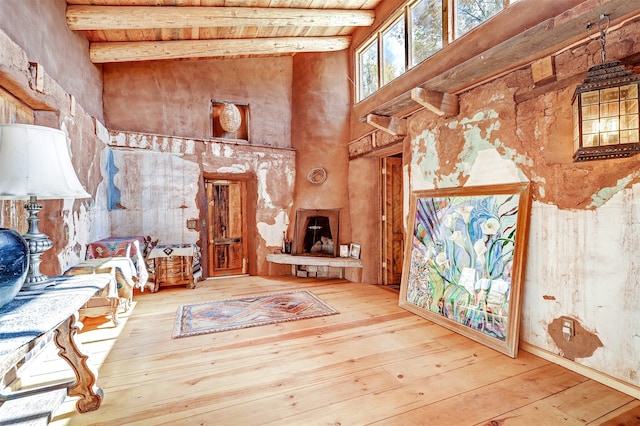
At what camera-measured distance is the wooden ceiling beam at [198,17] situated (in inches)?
131

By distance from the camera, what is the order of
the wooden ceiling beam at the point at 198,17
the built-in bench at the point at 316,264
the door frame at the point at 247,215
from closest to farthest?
the wooden ceiling beam at the point at 198,17 < the built-in bench at the point at 316,264 < the door frame at the point at 247,215

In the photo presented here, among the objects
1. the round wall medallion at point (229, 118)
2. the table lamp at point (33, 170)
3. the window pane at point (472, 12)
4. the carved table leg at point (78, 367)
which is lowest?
the carved table leg at point (78, 367)

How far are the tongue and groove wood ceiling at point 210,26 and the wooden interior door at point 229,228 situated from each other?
2.29 m

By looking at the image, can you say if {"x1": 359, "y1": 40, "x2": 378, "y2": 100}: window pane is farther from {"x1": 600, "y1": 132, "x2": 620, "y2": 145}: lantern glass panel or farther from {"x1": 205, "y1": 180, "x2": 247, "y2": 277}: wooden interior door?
{"x1": 600, "y1": 132, "x2": 620, "y2": 145}: lantern glass panel

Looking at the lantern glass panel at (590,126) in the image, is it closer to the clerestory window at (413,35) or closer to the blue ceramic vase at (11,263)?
the clerestory window at (413,35)

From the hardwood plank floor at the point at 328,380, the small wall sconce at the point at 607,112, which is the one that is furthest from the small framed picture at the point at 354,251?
the small wall sconce at the point at 607,112

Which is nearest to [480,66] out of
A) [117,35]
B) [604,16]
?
[604,16]

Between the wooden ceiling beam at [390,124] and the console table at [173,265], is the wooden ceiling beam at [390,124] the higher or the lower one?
the higher one

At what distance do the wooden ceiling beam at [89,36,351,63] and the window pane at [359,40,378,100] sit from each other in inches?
20.5

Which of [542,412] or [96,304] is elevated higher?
[96,304]

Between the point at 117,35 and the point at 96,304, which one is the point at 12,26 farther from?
the point at 96,304

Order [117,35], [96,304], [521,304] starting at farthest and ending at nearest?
[117,35] → [96,304] → [521,304]

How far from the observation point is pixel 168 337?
2.78 metres

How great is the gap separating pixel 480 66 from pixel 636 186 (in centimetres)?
140
